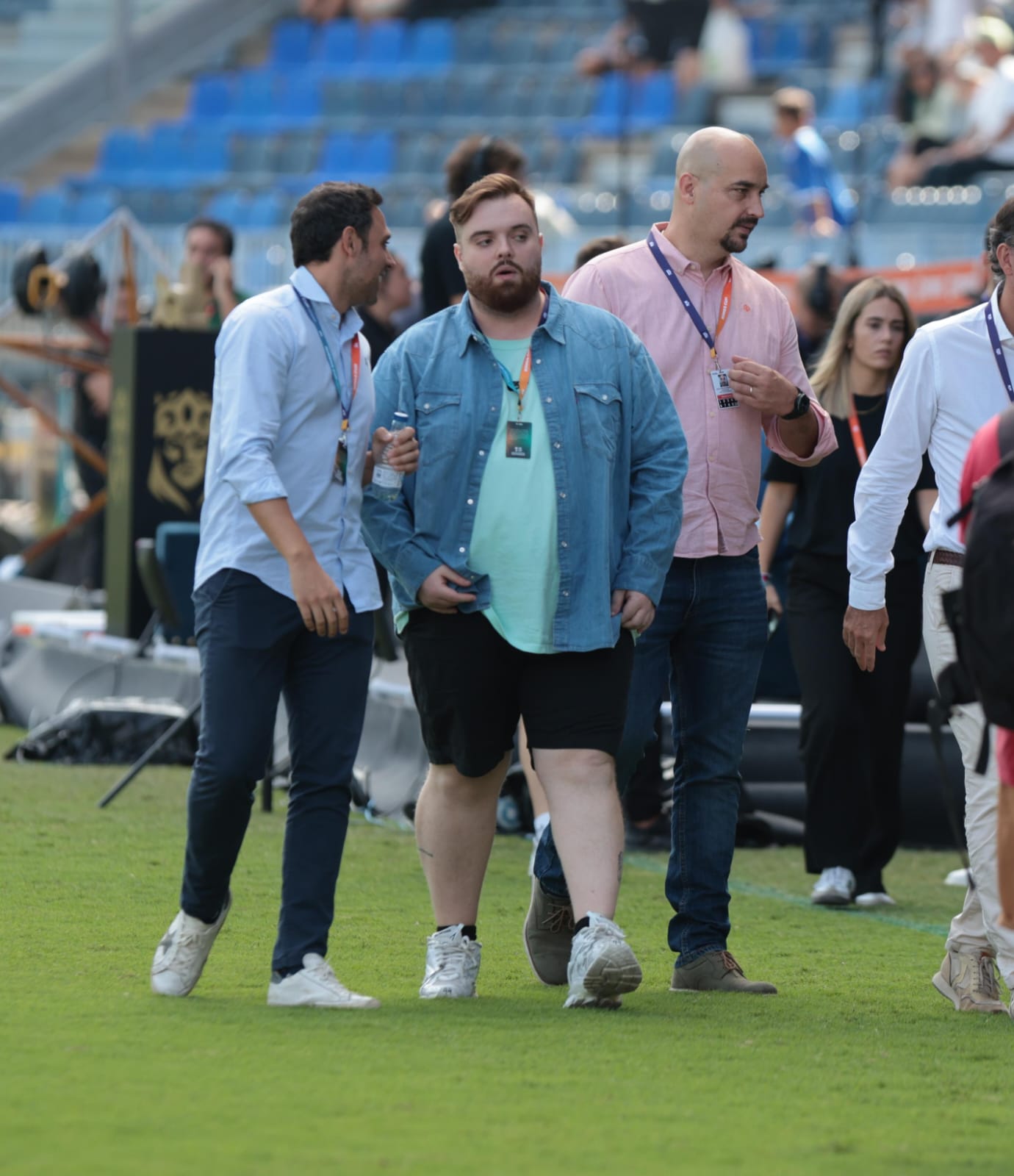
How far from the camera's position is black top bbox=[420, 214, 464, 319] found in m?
8.20

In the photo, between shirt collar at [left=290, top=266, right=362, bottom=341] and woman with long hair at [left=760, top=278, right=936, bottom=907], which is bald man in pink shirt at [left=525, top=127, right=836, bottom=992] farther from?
woman with long hair at [left=760, top=278, right=936, bottom=907]

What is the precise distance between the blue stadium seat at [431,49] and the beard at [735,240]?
20907 mm

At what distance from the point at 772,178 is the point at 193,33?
11898mm

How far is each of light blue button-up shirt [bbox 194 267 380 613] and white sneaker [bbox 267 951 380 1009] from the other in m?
0.77

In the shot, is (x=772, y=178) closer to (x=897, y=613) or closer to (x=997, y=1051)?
(x=897, y=613)

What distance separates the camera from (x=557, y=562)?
15.5 ft

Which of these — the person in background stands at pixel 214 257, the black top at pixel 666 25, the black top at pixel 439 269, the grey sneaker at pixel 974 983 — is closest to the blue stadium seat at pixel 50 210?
the black top at pixel 666 25

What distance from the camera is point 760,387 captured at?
504 centimetres

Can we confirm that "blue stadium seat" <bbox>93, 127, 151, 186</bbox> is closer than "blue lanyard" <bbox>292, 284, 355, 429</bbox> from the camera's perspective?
No

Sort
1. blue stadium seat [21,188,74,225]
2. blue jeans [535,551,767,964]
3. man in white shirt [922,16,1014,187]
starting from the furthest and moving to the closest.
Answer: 1. blue stadium seat [21,188,74,225]
2. man in white shirt [922,16,1014,187]
3. blue jeans [535,551,767,964]

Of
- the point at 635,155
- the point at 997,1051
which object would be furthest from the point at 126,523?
the point at 635,155

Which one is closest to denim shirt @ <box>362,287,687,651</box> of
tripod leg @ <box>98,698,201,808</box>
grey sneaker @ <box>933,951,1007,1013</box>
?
grey sneaker @ <box>933,951,1007,1013</box>

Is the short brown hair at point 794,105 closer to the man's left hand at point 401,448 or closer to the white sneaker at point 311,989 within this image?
the man's left hand at point 401,448

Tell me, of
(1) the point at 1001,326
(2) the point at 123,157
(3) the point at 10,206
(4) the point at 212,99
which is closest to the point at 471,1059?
(1) the point at 1001,326
